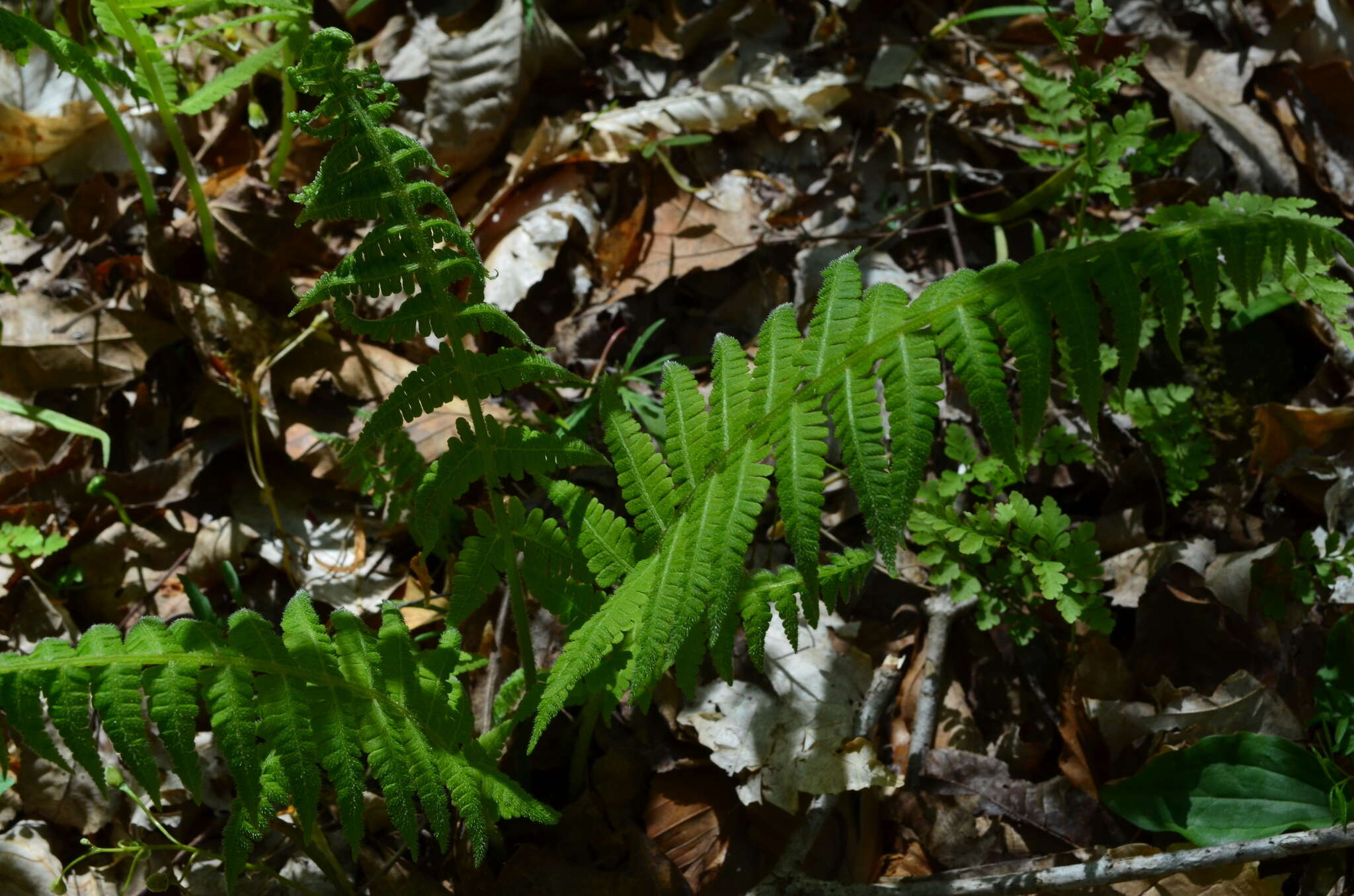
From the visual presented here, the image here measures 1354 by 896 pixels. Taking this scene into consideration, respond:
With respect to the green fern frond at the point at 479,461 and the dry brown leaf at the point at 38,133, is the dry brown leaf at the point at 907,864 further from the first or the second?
the dry brown leaf at the point at 38,133

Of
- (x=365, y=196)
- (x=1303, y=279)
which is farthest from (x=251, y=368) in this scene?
(x=1303, y=279)

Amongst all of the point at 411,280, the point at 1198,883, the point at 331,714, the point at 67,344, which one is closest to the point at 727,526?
the point at 411,280

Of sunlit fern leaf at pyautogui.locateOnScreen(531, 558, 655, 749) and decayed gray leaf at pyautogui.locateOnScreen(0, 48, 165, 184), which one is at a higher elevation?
decayed gray leaf at pyautogui.locateOnScreen(0, 48, 165, 184)

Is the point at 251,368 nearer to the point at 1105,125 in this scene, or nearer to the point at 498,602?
Answer: the point at 498,602

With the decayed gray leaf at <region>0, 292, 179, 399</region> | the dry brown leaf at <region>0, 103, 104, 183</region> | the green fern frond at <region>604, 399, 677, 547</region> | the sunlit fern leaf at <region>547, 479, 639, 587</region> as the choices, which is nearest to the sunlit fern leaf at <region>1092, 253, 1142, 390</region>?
the green fern frond at <region>604, 399, 677, 547</region>

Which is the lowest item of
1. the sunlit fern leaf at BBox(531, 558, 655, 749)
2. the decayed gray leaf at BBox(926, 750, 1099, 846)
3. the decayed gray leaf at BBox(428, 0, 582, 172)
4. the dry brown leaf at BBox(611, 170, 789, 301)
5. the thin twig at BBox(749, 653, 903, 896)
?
the decayed gray leaf at BBox(926, 750, 1099, 846)

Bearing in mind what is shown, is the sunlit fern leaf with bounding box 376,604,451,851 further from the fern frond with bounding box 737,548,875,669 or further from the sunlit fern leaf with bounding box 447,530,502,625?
the fern frond with bounding box 737,548,875,669

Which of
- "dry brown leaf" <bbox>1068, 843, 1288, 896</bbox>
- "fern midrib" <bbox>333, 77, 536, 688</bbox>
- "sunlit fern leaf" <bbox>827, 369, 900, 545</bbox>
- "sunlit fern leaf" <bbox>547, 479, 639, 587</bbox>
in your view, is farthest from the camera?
"dry brown leaf" <bbox>1068, 843, 1288, 896</bbox>

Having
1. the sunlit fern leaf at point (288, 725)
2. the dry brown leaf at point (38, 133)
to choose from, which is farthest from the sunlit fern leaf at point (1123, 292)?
the dry brown leaf at point (38, 133)
